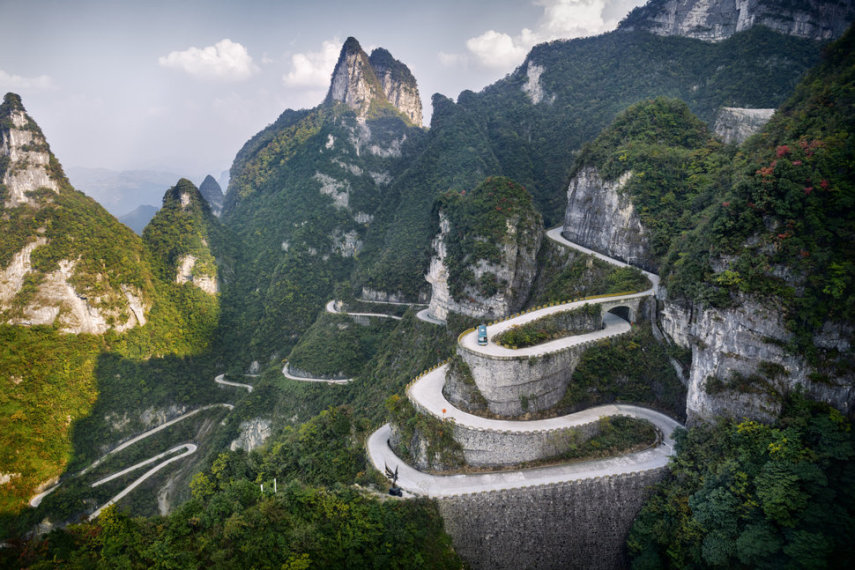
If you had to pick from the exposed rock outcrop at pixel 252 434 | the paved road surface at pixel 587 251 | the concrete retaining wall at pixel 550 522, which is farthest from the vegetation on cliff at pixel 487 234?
the exposed rock outcrop at pixel 252 434

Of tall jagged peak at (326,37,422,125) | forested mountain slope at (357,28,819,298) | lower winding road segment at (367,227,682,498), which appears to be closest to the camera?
lower winding road segment at (367,227,682,498)

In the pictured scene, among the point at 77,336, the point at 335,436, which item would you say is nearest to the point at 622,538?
the point at 335,436

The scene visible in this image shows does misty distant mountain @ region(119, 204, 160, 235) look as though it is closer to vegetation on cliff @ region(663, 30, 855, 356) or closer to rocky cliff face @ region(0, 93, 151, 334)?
rocky cliff face @ region(0, 93, 151, 334)

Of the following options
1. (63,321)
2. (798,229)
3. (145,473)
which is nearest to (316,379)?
(145,473)

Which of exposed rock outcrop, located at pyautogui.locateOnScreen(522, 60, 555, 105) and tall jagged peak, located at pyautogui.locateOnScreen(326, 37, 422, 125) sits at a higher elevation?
tall jagged peak, located at pyautogui.locateOnScreen(326, 37, 422, 125)

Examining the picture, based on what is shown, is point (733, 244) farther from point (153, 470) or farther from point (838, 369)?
point (153, 470)

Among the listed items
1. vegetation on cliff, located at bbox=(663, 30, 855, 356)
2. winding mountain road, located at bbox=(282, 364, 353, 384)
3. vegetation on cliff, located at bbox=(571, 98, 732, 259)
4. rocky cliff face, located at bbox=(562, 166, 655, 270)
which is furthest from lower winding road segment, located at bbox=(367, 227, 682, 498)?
winding mountain road, located at bbox=(282, 364, 353, 384)
